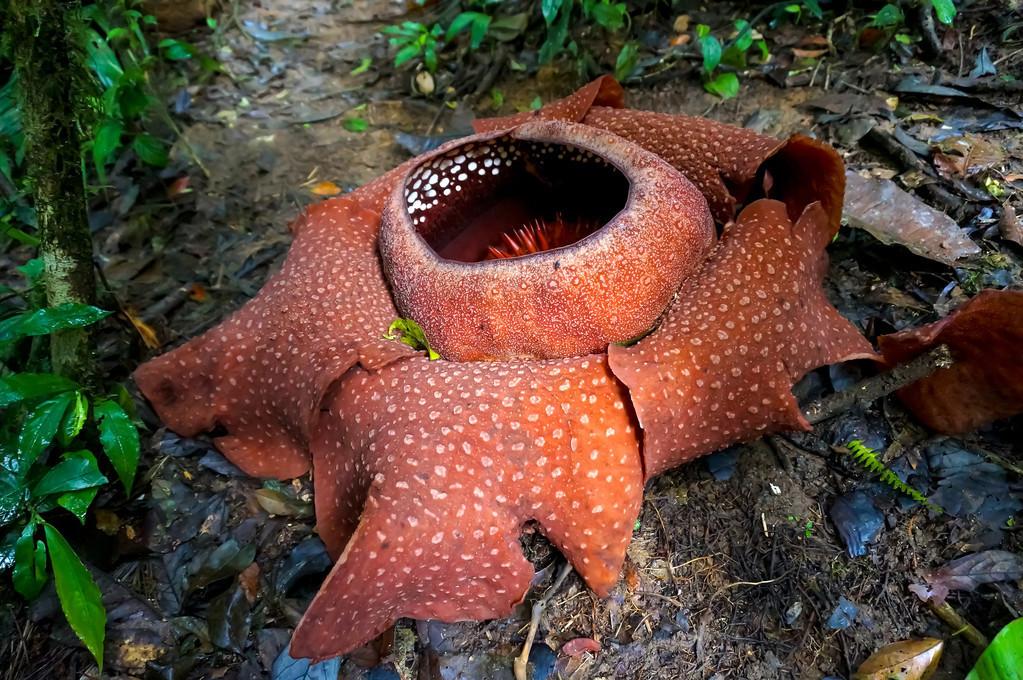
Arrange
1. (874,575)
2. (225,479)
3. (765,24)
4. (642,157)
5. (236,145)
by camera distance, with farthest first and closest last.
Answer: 1. (236,145)
2. (765,24)
3. (225,479)
4. (642,157)
5. (874,575)

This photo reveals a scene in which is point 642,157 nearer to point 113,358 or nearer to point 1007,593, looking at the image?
point 1007,593

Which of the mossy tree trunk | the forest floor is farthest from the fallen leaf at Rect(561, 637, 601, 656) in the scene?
the mossy tree trunk

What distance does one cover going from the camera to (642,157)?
7.39 ft

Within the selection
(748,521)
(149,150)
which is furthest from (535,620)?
(149,150)

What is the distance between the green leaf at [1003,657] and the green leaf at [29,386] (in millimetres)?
2564

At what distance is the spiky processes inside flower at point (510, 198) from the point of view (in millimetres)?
2496

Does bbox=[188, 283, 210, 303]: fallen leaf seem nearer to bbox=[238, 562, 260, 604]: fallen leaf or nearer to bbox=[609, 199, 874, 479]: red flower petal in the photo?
bbox=[238, 562, 260, 604]: fallen leaf

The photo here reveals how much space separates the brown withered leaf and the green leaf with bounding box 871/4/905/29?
2290 mm

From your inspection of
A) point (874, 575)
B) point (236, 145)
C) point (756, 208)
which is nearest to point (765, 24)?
point (756, 208)

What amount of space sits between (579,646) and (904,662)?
0.83 meters

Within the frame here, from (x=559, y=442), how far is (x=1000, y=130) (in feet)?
7.87

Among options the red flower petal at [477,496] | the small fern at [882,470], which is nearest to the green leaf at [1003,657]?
the small fern at [882,470]

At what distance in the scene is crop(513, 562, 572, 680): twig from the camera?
193cm

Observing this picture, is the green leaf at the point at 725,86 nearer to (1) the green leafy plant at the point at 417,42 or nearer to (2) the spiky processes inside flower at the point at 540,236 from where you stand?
(2) the spiky processes inside flower at the point at 540,236
